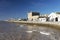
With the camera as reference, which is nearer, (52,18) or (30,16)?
(52,18)

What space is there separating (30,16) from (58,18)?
51.5 metres

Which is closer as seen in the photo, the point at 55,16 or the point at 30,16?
the point at 55,16

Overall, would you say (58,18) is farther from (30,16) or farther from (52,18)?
(30,16)

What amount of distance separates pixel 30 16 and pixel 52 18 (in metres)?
45.0

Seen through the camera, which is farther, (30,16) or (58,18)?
(30,16)

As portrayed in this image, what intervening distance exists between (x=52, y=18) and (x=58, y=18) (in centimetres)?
649

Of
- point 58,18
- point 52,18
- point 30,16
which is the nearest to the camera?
point 58,18

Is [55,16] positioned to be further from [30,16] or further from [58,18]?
[30,16]

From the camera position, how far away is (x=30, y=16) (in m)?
109

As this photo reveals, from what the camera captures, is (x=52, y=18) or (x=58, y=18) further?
(x=52, y=18)

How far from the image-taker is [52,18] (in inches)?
2552

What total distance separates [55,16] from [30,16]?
158ft

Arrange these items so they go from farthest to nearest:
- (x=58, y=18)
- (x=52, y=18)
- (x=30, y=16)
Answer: (x=30, y=16)
(x=52, y=18)
(x=58, y=18)

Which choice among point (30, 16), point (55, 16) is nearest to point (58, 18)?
point (55, 16)
